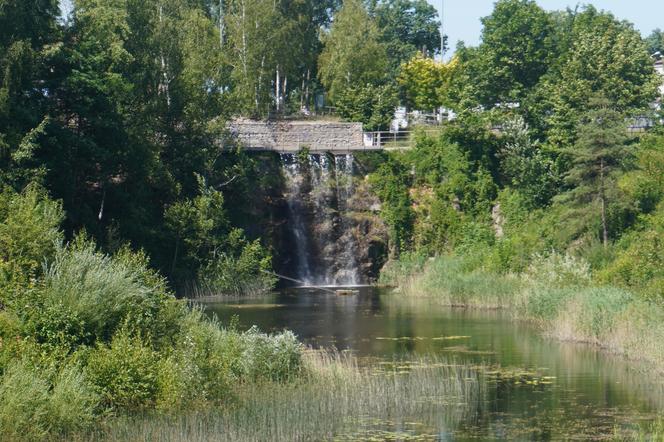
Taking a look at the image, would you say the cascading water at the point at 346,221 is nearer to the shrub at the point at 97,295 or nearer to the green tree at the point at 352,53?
the green tree at the point at 352,53

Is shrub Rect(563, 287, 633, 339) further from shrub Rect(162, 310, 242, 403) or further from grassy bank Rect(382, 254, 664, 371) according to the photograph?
shrub Rect(162, 310, 242, 403)

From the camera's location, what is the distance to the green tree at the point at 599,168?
48500mm

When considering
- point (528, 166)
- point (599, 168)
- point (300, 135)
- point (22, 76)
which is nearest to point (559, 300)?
point (599, 168)

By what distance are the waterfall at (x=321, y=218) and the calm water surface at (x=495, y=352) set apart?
26.6ft

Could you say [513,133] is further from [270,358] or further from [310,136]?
[270,358]

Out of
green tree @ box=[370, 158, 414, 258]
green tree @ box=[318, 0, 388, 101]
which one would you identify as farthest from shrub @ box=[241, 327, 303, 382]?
green tree @ box=[318, 0, 388, 101]

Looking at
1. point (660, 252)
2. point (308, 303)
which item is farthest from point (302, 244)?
point (660, 252)

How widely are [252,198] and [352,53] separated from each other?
17.5m

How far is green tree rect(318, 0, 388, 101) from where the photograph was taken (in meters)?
77.6

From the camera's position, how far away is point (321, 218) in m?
65.8

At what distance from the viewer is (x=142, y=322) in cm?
2627

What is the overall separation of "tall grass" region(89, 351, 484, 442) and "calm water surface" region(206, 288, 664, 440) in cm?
92

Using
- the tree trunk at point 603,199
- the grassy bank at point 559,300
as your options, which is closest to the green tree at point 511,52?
the grassy bank at point 559,300

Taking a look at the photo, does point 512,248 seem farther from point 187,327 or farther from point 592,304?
point 187,327
